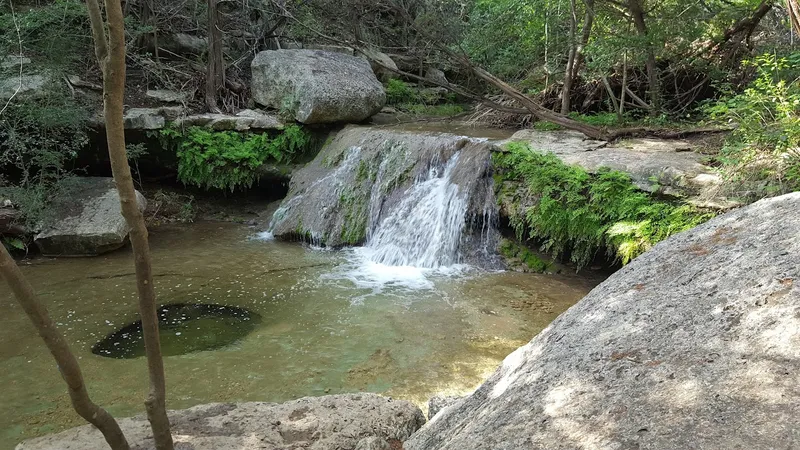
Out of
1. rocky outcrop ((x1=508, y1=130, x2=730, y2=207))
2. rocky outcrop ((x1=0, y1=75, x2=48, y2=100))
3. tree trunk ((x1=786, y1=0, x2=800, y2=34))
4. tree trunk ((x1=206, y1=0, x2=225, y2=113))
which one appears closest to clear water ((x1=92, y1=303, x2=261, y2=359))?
rocky outcrop ((x1=0, y1=75, x2=48, y2=100))

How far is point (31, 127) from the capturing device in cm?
782

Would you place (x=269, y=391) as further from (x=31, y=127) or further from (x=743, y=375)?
(x=31, y=127)

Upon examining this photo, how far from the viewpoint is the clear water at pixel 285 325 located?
13.5ft

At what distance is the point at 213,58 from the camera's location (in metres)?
10.3

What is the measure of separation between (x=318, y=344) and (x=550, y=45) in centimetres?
734

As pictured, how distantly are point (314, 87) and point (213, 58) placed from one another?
2187mm

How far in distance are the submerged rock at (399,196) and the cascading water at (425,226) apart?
0.01 m

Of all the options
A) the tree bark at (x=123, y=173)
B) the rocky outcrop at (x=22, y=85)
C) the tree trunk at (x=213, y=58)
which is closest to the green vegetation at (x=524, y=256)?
the tree bark at (x=123, y=173)

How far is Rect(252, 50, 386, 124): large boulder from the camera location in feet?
31.9

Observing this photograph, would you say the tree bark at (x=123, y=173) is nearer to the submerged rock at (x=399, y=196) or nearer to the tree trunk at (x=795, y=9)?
the submerged rock at (x=399, y=196)

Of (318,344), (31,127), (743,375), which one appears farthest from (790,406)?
(31,127)

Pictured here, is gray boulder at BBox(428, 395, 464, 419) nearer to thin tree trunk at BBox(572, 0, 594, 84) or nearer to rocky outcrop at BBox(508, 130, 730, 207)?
rocky outcrop at BBox(508, 130, 730, 207)

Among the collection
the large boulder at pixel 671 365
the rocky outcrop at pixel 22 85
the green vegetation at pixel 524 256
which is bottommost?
the green vegetation at pixel 524 256

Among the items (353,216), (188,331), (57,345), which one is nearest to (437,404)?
(57,345)
